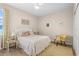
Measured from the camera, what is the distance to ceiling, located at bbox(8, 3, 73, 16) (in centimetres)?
172

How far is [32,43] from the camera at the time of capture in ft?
6.07

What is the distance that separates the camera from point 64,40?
1910mm

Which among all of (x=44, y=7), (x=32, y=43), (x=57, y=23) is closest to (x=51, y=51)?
(x=32, y=43)

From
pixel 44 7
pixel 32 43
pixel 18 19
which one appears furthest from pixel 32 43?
pixel 44 7

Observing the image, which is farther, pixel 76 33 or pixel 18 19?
pixel 18 19

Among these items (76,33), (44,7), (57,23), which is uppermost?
(44,7)

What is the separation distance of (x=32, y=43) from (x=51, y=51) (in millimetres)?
446

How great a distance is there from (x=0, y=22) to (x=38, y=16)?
30.8 inches

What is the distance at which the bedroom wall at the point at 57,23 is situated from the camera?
182 centimetres

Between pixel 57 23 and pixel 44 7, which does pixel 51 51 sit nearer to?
pixel 57 23

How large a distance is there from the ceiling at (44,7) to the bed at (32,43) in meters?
0.51

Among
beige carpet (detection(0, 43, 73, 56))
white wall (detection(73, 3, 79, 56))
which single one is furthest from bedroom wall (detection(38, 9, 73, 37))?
beige carpet (detection(0, 43, 73, 56))

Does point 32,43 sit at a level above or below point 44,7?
below

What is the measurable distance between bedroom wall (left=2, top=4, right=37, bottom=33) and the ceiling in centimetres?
8
